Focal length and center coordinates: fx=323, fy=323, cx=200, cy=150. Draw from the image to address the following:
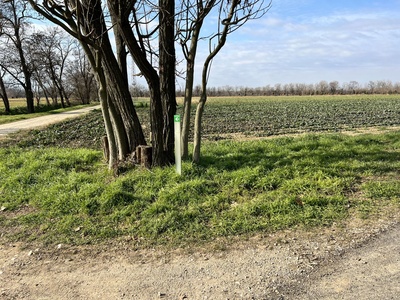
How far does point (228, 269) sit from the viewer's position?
334 centimetres

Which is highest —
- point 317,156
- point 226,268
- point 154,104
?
point 154,104

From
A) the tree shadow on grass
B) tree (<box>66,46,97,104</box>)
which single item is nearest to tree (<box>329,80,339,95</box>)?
tree (<box>66,46,97,104</box>)

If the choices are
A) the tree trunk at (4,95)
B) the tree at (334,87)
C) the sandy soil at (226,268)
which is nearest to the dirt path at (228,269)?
the sandy soil at (226,268)

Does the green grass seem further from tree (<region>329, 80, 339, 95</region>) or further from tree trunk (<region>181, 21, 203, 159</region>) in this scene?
tree (<region>329, 80, 339, 95</region>)

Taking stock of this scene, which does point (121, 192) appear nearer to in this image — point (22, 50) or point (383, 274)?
point (383, 274)

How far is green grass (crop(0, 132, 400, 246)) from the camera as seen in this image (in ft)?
14.3

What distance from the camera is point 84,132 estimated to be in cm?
1616

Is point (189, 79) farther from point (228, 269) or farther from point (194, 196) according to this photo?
point (228, 269)

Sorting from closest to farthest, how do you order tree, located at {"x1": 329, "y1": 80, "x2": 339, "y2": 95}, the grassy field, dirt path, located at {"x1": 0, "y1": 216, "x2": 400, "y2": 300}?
dirt path, located at {"x1": 0, "y1": 216, "x2": 400, "y2": 300}, the grassy field, tree, located at {"x1": 329, "y1": 80, "x2": 339, "y2": 95}

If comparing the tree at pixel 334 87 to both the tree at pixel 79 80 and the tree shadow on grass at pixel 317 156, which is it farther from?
the tree shadow on grass at pixel 317 156

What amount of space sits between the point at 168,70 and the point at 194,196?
8.26 ft

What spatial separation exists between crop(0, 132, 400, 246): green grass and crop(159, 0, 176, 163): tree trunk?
62cm

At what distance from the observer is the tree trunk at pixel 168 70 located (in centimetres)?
592

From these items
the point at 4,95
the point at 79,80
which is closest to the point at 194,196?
the point at 4,95
